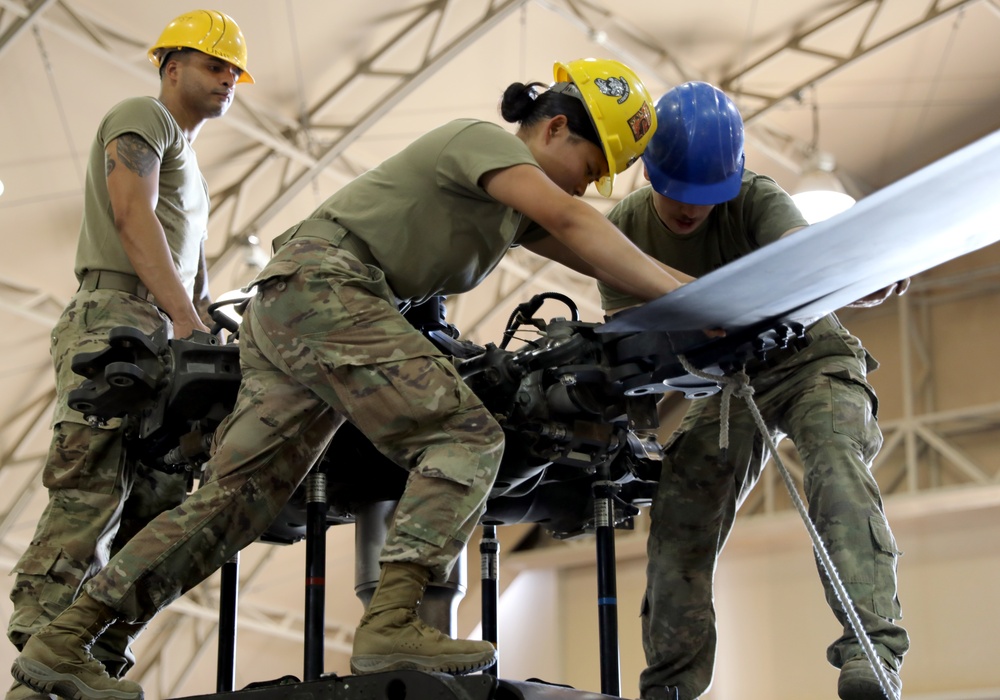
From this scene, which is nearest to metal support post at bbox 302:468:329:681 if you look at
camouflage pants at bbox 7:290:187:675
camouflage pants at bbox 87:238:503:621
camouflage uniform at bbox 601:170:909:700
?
camouflage pants at bbox 87:238:503:621

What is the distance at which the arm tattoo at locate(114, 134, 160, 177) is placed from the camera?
12.0ft

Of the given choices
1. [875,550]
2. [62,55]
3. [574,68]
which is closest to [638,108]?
[574,68]

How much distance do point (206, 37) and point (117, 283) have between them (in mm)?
911

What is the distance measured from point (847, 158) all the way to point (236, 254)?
243 inches

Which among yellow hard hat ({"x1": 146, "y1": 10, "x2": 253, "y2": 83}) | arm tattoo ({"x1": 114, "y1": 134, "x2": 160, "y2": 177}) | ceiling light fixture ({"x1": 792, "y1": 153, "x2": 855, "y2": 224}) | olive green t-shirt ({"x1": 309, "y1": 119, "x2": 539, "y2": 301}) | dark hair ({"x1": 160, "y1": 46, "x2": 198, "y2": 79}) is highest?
ceiling light fixture ({"x1": 792, "y1": 153, "x2": 855, "y2": 224})

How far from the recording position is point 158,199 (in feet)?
12.9

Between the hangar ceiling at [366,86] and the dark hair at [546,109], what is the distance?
6.45m

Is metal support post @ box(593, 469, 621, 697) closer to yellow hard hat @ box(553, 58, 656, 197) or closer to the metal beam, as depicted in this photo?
yellow hard hat @ box(553, 58, 656, 197)

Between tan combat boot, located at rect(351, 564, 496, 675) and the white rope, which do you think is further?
the white rope

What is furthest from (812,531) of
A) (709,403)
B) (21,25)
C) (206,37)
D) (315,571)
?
(21,25)

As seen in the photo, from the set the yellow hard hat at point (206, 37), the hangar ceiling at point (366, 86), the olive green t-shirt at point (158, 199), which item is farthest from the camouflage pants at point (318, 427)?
the hangar ceiling at point (366, 86)

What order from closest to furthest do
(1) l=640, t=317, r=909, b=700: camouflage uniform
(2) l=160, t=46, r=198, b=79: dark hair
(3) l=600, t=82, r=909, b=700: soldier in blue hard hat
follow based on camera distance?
(1) l=640, t=317, r=909, b=700: camouflage uniform
(3) l=600, t=82, r=909, b=700: soldier in blue hard hat
(2) l=160, t=46, r=198, b=79: dark hair

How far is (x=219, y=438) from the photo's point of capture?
3230mm

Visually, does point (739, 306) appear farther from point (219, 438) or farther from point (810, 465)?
point (219, 438)
